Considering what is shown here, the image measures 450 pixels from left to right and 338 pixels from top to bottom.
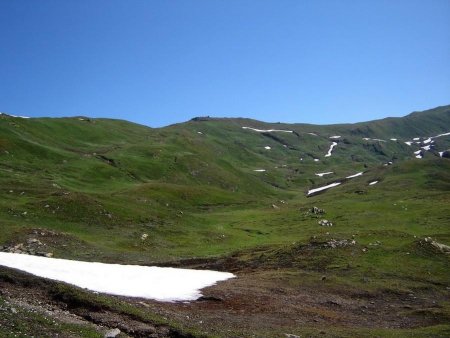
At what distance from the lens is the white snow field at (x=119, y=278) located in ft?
110

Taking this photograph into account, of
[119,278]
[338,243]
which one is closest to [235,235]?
[338,243]

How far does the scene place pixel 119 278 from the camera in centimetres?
3747

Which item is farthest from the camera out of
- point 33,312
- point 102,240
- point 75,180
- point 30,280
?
point 75,180

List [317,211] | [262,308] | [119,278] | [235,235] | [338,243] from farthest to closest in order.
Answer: [317,211]
[235,235]
[338,243]
[119,278]
[262,308]

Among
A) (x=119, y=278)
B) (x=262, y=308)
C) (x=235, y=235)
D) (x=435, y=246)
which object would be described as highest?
(x=119, y=278)

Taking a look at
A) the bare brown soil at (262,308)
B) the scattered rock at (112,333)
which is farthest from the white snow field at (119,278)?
the scattered rock at (112,333)

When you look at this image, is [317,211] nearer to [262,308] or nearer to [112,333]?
[262,308]

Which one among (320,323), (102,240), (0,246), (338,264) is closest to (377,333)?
(320,323)

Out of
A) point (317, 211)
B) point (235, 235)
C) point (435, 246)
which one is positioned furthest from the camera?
point (317, 211)

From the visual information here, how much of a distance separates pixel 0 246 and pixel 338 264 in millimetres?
39296

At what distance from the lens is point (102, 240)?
212ft

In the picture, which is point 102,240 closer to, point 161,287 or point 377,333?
point 161,287

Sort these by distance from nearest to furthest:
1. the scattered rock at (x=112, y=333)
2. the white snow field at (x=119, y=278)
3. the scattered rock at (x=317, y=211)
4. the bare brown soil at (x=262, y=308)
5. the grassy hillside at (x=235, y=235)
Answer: the scattered rock at (x=112, y=333) → the bare brown soil at (x=262, y=308) → the white snow field at (x=119, y=278) → the grassy hillside at (x=235, y=235) → the scattered rock at (x=317, y=211)

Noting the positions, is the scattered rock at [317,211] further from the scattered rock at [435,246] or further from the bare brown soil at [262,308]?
the bare brown soil at [262,308]
